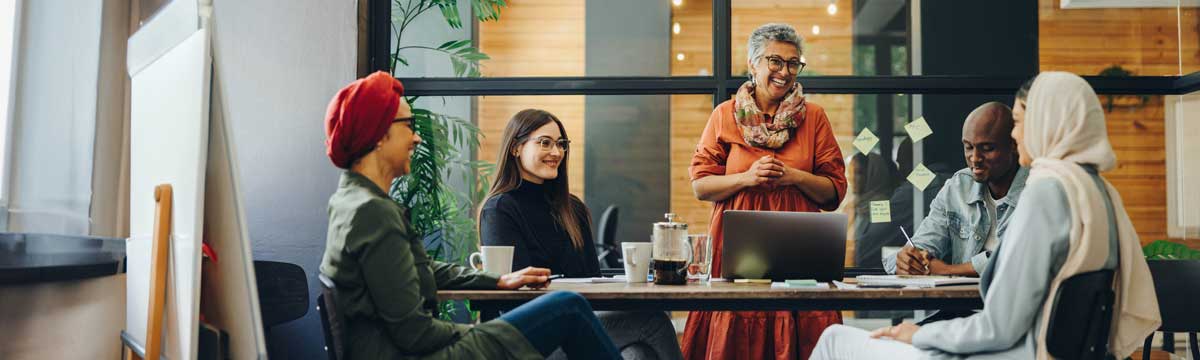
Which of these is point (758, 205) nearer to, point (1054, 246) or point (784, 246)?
point (784, 246)

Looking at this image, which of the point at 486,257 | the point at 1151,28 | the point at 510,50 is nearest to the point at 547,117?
the point at 486,257

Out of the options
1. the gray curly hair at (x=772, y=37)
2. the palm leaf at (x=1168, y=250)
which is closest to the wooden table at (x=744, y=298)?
the gray curly hair at (x=772, y=37)

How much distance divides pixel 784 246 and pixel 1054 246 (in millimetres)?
722

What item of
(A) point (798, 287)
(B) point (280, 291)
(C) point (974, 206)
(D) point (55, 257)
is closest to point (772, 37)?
(C) point (974, 206)

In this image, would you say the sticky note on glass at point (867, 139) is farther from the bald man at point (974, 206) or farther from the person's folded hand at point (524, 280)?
the person's folded hand at point (524, 280)

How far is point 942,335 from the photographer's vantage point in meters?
1.94

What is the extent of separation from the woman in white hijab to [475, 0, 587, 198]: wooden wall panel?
2.54m

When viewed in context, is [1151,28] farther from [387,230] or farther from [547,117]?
[387,230]

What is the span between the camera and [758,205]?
3266mm

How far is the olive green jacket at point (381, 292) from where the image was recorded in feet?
6.33

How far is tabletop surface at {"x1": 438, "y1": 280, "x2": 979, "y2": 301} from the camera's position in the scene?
2123mm

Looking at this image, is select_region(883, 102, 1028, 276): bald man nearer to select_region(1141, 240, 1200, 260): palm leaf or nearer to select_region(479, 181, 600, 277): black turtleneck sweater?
select_region(479, 181, 600, 277): black turtleneck sweater

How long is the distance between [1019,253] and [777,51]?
147 cm

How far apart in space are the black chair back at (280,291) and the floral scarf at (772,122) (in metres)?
1.71
